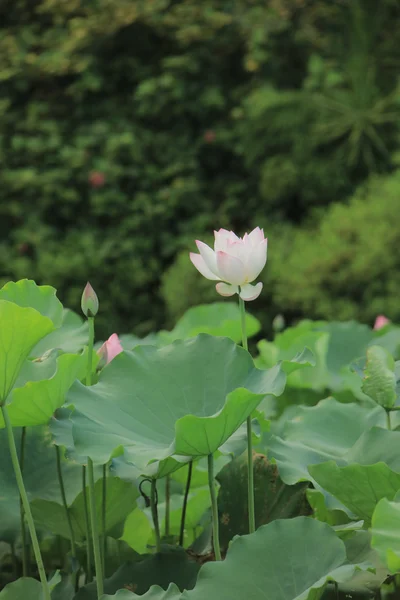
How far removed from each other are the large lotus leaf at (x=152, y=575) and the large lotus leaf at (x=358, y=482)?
0.15 m

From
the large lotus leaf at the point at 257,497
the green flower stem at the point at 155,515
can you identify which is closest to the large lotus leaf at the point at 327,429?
A: the large lotus leaf at the point at 257,497

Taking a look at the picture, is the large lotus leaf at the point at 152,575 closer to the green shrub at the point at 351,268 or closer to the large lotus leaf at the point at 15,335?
the large lotus leaf at the point at 15,335

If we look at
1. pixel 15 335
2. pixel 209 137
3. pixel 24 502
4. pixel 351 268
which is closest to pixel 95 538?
pixel 24 502

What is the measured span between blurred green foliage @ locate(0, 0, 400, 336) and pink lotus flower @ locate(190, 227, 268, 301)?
3625 mm

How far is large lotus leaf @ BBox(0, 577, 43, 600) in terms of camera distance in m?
0.80

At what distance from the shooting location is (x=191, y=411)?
83cm

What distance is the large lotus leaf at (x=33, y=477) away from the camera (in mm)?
929

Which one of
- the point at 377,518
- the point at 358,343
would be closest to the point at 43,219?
the point at 358,343

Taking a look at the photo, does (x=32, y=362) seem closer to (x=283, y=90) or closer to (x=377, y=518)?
(x=377, y=518)

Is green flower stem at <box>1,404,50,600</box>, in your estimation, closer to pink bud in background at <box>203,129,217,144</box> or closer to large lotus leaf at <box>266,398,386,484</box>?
large lotus leaf at <box>266,398,386,484</box>

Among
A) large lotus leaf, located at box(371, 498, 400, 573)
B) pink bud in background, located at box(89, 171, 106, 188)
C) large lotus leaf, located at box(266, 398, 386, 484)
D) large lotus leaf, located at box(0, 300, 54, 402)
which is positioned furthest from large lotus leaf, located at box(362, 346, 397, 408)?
pink bud in background, located at box(89, 171, 106, 188)

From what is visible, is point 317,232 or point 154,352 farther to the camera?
point 317,232

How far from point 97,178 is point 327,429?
4.02 metres

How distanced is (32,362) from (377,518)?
1.32 feet
